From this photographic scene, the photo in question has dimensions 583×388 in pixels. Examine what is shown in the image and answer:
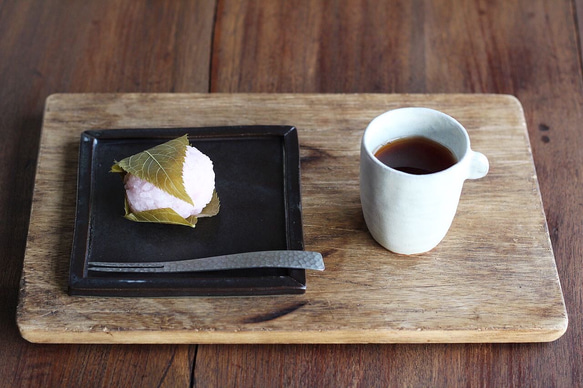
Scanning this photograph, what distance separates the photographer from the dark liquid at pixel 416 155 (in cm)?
81

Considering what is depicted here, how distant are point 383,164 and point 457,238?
18 centimetres

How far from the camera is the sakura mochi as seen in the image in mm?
808

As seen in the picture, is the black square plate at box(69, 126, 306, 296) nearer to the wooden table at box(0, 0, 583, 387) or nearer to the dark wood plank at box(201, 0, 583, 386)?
the wooden table at box(0, 0, 583, 387)

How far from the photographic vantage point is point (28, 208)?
96cm

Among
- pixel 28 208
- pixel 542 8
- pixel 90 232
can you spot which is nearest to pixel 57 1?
pixel 28 208

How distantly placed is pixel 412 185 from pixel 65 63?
0.71 meters

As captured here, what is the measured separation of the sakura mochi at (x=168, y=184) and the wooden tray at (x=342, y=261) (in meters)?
0.10

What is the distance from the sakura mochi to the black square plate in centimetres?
3

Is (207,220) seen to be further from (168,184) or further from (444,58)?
(444,58)

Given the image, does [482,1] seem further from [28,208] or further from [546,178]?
[28,208]

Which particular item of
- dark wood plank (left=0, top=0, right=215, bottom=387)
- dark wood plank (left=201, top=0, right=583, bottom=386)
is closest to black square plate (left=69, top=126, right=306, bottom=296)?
dark wood plank (left=0, top=0, right=215, bottom=387)

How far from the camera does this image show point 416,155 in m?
0.82

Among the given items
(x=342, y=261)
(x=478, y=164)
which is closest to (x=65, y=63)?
(x=342, y=261)

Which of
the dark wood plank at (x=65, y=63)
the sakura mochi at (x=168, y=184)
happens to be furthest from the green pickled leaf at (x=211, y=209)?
the dark wood plank at (x=65, y=63)
